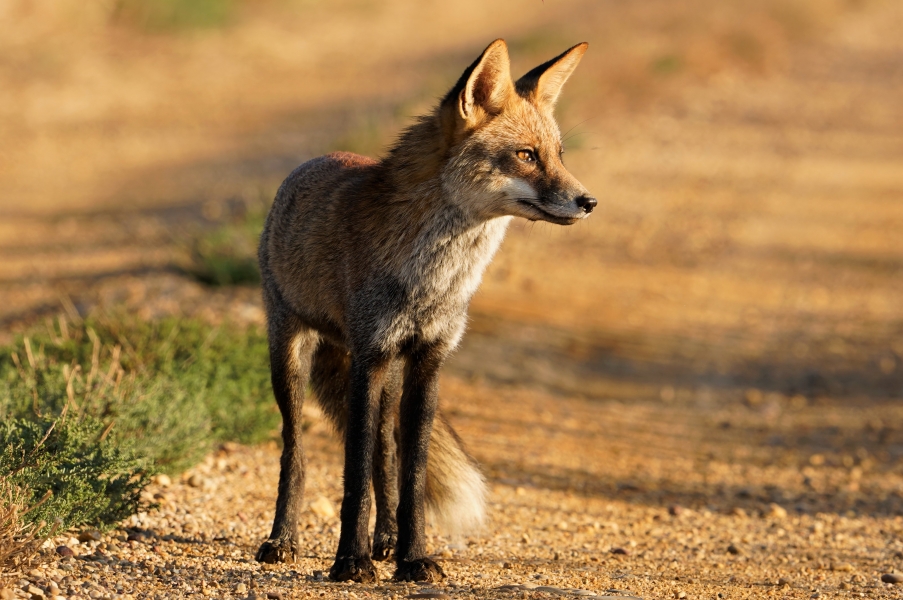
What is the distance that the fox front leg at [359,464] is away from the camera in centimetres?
431

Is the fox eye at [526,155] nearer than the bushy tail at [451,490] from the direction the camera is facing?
Yes

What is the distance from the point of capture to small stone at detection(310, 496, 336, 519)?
5473 mm

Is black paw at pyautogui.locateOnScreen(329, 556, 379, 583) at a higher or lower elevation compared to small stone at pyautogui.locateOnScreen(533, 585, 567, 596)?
lower

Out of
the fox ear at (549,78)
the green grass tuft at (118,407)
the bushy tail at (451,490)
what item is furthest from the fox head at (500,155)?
the green grass tuft at (118,407)

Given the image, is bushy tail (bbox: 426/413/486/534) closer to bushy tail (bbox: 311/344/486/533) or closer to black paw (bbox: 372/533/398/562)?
bushy tail (bbox: 311/344/486/533)

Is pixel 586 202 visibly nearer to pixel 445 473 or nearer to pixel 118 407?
pixel 445 473

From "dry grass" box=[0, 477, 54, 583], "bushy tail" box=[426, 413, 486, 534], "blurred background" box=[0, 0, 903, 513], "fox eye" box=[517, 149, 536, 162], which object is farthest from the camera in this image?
"blurred background" box=[0, 0, 903, 513]

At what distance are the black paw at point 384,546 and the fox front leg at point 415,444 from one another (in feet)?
1.04

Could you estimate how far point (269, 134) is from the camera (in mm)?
15609

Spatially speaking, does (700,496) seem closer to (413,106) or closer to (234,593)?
(234,593)

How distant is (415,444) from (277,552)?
2.54ft

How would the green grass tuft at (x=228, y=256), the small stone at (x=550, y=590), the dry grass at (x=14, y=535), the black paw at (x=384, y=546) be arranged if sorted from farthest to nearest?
1. the green grass tuft at (x=228, y=256)
2. the black paw at (x=384, y=546)
3. the small stone at (x=550, y=590)
4. the dry grass at (x=14, y=535)

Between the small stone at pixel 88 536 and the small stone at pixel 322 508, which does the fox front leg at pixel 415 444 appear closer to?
the small stone at pixel 322 508

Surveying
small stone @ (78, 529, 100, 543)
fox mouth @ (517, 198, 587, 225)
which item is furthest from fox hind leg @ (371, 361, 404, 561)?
small stone @ (78, 529, 100, 543)
